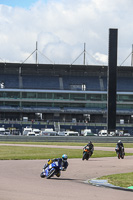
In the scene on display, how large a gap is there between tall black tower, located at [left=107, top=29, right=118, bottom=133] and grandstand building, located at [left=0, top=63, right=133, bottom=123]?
122ft

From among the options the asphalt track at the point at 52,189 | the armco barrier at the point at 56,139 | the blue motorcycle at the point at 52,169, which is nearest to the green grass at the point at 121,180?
the asphalt track at the point at 52,189

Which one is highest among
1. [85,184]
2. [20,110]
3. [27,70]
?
[27,70]

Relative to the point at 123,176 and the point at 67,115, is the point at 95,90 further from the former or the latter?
the point at 123,176

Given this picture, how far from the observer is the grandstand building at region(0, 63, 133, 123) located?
108 metres

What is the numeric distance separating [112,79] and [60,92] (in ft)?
137

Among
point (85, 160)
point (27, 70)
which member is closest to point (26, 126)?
point (27, 70)

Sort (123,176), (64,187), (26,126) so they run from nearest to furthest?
(64,187)
(123,176)
(26,126)

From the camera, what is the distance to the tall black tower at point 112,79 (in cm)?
6838

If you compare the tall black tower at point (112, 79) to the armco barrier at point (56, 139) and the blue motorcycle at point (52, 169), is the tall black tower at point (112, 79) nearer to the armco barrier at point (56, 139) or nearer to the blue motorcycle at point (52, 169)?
the armco barrier at point (56, 139)

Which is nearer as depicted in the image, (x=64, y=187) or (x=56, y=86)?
(x=64, y=187)

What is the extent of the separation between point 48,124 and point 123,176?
247 feet

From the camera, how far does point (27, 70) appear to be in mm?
113000

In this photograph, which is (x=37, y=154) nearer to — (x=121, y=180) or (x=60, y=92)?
(x=121, y=180)

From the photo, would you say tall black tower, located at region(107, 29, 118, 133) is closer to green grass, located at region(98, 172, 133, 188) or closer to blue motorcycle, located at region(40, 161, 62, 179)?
green grass, located at region(98, 172, 133, 188)
